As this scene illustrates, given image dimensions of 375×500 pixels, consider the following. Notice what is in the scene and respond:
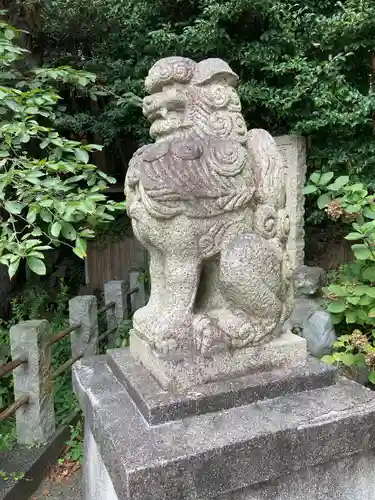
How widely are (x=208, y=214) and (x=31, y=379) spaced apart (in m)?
1.81

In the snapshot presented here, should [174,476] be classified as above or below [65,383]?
above

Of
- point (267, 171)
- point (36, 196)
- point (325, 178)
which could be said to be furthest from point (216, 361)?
point (325, 178)

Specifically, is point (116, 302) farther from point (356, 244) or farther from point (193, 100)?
point (193, 100)

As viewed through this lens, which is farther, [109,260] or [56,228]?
[109,260]

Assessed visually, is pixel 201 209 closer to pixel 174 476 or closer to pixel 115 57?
pixel 174 476

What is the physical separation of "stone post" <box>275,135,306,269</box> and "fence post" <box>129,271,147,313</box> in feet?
5.62

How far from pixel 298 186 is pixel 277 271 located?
322cm

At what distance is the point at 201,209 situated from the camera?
162 centimetres

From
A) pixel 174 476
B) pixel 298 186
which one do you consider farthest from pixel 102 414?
pixel 298 186

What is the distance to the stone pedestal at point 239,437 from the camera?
1.32 meters

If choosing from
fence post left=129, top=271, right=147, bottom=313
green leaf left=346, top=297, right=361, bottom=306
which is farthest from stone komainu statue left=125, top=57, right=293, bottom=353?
fence post left=129, top=271, right=147, bottom=313

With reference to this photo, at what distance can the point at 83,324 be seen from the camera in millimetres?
3439

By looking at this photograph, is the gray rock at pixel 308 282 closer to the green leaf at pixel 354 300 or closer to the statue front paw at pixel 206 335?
the green leaf at pixel 354 300

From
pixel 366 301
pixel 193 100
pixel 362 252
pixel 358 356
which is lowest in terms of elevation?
pixel 358 356
